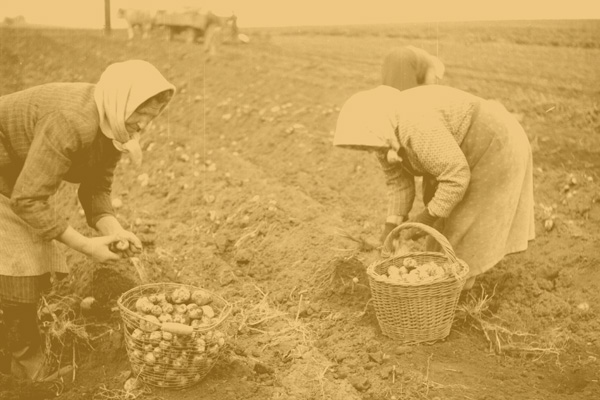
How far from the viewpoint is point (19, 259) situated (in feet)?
9.93

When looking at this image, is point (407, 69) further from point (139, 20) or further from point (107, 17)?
point (139, 20)

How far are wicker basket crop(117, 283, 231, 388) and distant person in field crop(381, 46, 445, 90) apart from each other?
2.26m

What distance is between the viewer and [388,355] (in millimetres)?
3420

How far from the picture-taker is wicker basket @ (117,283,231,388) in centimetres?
287

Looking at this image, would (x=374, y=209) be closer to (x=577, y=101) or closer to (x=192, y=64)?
(x=577, y=101)

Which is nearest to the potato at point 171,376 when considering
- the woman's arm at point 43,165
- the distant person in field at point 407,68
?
the woman's arm at point 43,165

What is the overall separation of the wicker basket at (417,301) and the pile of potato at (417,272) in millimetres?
30

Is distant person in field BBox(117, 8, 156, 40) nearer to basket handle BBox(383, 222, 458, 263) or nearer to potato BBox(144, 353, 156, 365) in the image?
basket handle BBox(383, 222, 458, 263)

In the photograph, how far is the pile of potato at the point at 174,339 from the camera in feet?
9.44

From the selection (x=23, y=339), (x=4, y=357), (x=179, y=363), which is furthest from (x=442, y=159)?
A: (x=4, y=357)

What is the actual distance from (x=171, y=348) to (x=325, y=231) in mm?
1984

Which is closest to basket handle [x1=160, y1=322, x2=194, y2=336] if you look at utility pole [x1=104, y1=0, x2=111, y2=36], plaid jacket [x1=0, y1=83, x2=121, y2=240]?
plaid jacket [x1=0, y1=83, x2=121, y2=240]

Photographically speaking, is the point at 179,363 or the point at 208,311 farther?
the point at 208,311

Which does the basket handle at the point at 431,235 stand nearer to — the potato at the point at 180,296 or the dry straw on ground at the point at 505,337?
the dry straw on ground at the point at 505,337
